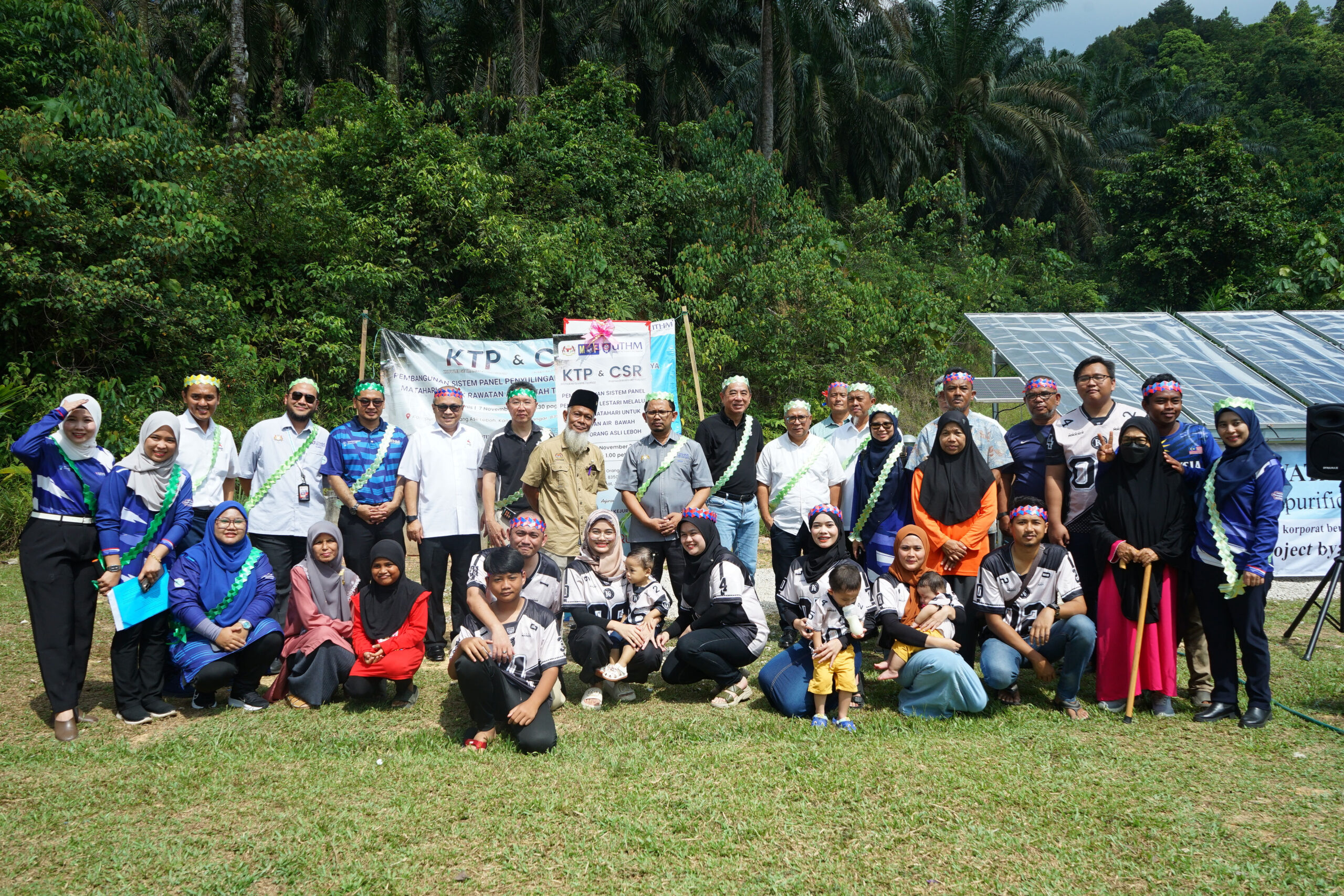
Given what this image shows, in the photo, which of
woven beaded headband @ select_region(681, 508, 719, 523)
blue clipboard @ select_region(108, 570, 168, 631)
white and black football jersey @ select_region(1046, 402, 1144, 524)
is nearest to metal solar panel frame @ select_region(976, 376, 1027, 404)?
white and black football jersey @ select_region(1046, 402, 1144, 524)

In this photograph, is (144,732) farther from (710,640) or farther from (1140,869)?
(1140,869)

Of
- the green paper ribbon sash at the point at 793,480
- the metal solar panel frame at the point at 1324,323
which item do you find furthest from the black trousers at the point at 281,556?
the metal solar panel frame at the point at 1324,323

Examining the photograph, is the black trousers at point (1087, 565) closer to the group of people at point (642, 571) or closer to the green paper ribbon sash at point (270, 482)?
the group of people at point (642, 571)

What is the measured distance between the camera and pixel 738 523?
6.32m

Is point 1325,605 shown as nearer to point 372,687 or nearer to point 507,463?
point 507,463

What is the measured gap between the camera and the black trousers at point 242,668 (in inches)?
193

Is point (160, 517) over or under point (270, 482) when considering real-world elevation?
under

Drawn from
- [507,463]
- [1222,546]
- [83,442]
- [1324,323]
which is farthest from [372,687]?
[1324,323]

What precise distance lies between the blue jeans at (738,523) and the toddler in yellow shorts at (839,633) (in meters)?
1.23

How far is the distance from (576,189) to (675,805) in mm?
13784

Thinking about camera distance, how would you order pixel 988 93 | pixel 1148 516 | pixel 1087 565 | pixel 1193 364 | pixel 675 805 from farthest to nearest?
pixel 988 93
pixel 1193 364
pixel 1087 565
pixel 1148 516
pixel 675 805

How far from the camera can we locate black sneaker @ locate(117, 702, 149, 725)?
4824mm

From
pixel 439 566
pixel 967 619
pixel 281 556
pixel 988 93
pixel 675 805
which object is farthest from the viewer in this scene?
pixel 988 93

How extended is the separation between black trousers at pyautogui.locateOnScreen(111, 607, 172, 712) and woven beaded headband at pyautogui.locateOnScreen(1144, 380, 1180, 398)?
5.65 m
